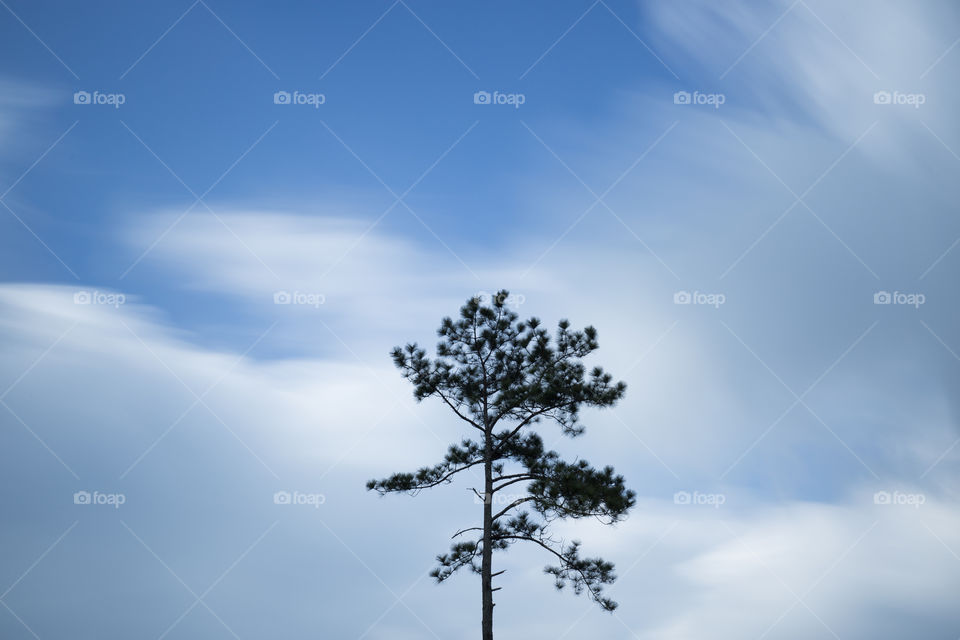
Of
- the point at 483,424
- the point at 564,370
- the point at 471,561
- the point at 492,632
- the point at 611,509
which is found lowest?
the point at 492,632

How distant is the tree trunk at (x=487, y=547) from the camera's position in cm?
1866

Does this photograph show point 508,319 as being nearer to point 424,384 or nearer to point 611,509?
point 424,384

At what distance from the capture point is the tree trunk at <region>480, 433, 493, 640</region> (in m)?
18.7

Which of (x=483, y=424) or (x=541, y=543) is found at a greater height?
(x=483, y=424)

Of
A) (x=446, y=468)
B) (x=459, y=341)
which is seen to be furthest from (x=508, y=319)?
(x=446, y=468)

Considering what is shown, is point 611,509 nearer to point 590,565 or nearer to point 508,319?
point 590,565

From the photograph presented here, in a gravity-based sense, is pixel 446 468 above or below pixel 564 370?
below

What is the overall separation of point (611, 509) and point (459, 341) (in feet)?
18.8

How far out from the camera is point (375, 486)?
20.7m

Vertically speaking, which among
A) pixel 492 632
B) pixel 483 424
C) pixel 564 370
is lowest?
pixel 492 632

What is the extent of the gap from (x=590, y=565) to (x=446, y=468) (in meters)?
4.24

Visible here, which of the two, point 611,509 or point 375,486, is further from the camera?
point 375,486

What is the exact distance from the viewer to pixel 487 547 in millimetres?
19484

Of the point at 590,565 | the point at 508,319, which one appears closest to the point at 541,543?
the point at 590,565
